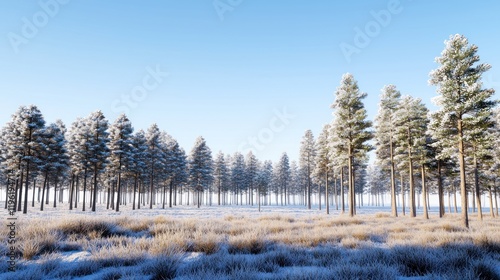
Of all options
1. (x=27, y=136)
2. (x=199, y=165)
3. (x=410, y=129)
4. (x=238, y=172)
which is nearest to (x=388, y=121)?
(x=410, y=129)

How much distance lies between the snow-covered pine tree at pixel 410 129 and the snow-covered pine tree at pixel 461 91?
Result: 8.45 metres

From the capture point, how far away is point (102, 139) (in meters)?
35.0

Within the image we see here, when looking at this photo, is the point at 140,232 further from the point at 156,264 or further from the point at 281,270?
the point at 281,270

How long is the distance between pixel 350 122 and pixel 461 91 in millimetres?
8928

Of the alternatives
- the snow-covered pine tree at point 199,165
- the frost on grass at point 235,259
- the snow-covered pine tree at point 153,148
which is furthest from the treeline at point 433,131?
the snow-covered pine tree at point 153,148

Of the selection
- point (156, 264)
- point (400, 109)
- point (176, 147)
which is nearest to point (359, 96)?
point (400, 109)

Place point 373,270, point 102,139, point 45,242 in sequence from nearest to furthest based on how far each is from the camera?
1. point 373,270
2. point 45,242
3. point 102,139

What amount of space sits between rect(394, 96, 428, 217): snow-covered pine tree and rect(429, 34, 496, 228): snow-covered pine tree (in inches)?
332

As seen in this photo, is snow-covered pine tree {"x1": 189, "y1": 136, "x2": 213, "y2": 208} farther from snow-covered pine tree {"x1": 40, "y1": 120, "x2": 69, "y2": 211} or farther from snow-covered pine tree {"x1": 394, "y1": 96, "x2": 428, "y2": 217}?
snow-covered pine tree {"x1": 394, "y1": 96, "x2": 428, "y2": 217}

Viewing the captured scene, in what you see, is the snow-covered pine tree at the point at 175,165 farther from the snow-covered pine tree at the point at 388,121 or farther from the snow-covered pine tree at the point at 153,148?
the snow-covered pine tree at the point at 388,121

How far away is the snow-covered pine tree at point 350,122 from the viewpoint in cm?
2562

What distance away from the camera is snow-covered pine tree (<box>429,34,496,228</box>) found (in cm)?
1756

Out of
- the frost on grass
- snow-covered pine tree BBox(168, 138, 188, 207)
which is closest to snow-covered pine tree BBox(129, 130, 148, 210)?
snow-covered pine tree BBox(168, 138, 188, 207)

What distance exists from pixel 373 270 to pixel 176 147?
49.9 metres
